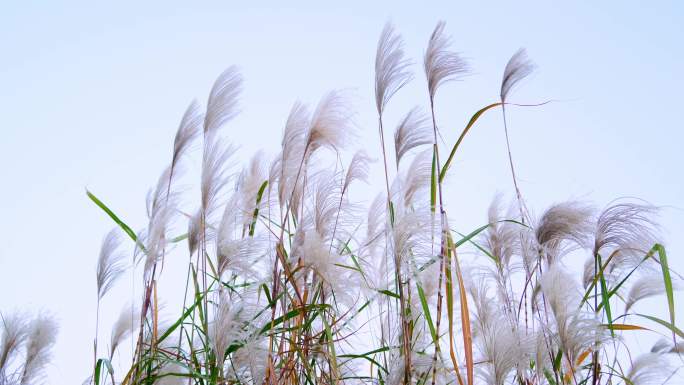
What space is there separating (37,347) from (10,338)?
92 mm

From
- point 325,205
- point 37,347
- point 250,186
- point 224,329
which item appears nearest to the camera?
point 224,329

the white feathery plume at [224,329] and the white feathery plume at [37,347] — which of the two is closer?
the white feathery plume at [224,329]

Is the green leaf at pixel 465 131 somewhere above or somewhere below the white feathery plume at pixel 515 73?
below

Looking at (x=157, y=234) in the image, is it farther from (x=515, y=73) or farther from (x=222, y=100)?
(x=515, y=73)

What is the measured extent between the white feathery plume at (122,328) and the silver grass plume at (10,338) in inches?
20.3

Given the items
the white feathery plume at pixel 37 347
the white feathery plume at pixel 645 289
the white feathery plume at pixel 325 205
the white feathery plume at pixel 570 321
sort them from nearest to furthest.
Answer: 1. the white feathery plume at pixel 570 321
2. the white feathery plume at pixel 325 205
3. the white feathery plume at pixel 645 289
4. the white feathery plume at pixel 37 347

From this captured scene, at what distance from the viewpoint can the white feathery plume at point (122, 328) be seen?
213cm

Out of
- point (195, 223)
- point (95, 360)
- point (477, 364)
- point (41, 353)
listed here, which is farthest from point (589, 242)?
point (41, 353)

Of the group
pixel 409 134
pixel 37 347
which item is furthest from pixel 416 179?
pixel 37 347

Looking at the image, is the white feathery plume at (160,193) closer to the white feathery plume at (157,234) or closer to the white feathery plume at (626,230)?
the white feathery plume at (157,234)

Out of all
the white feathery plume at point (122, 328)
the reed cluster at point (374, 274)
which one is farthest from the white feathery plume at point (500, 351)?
the white feathery plume at point (122, 328)

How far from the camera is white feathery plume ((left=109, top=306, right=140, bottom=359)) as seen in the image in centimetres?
213

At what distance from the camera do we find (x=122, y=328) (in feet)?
7.03

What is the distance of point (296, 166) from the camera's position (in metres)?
1.92
